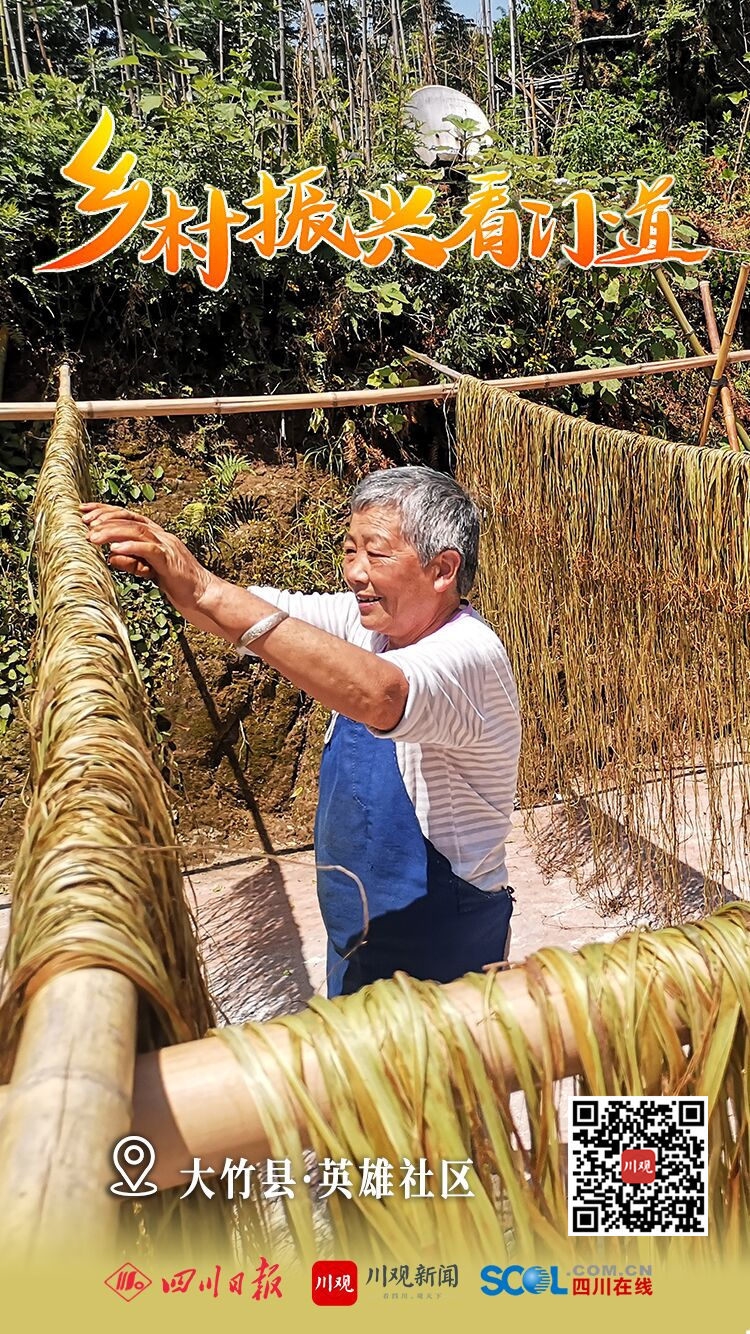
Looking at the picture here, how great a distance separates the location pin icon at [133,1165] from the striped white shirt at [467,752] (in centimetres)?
96

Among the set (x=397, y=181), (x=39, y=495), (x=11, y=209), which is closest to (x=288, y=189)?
(x=397, y=181)

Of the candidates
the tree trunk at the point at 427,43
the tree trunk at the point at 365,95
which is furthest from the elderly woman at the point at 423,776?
the tree trunk at the point at 427,43

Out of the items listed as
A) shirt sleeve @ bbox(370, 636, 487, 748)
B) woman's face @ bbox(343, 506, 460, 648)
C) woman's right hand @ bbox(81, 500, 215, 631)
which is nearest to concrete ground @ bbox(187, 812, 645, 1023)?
woman's face @ bbox(343, 506, 460, 648)

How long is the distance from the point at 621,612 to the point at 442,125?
5191mm

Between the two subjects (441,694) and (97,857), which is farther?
(441,694)

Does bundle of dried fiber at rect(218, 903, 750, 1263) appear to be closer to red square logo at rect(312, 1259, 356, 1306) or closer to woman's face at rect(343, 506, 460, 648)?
red square logo at rect(312, 1259, 356, 1306)

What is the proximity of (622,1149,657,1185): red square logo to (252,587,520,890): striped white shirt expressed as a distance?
84cm

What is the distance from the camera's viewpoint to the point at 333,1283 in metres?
0.57

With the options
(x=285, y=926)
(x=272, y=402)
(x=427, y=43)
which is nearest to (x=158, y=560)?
(x=272, y=402)

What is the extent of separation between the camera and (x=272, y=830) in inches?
199

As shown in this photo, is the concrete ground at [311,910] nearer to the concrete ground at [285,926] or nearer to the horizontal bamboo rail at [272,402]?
the concrete ground at [285,926]

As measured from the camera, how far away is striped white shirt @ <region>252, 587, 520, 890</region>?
151 cm

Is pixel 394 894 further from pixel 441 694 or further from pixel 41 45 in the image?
pixel 41 45

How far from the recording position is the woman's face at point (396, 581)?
5.71ft
